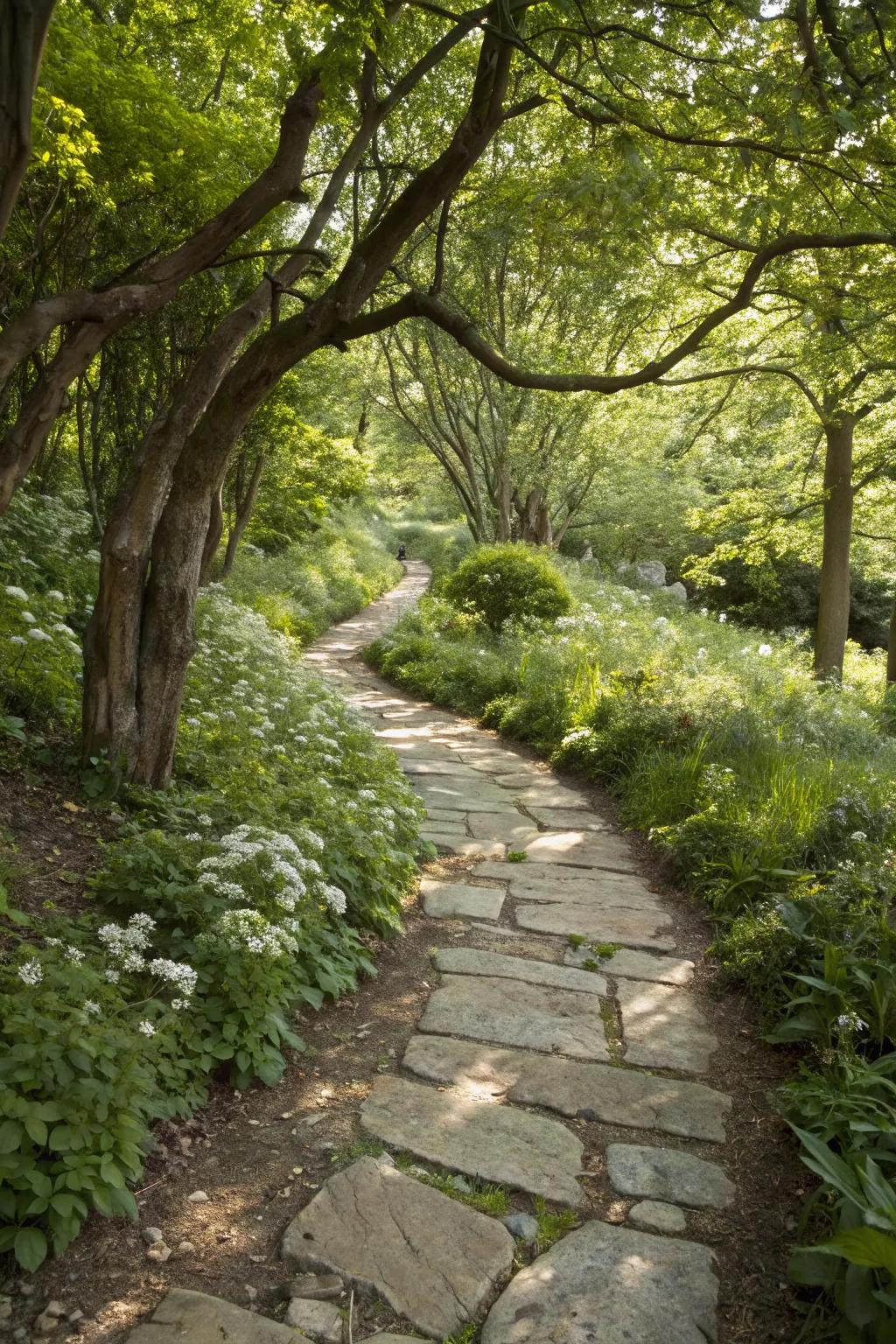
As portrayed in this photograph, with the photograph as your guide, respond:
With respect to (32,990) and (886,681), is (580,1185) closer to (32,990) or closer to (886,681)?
(32,990)

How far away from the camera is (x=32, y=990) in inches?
98.3

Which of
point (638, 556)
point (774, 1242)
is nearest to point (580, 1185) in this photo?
point (774, 1242)

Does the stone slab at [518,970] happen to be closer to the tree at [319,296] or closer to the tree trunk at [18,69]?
the tree at [319,296]

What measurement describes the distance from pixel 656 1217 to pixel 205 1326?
4.30 ft

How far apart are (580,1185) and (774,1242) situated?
567 millimetres

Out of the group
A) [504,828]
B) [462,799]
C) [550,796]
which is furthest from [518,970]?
[550,796]

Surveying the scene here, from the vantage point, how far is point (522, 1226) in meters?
2.54

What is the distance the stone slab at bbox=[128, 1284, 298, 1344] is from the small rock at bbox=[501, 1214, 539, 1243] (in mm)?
696

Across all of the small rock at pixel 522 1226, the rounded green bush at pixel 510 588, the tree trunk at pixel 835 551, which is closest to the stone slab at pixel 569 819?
the small rock at pixel 522 1226

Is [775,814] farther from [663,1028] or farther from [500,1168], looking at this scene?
[500,1168]

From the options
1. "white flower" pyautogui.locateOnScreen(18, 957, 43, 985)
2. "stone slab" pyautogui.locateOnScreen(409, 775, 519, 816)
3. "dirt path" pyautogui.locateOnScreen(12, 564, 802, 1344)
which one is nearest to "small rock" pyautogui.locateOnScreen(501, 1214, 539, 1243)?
"dirt path" pyautogui.locateOnScreen(12, 564, 802, 1344)

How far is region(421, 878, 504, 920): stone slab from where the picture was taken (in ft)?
16.1

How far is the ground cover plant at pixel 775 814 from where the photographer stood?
2.47m

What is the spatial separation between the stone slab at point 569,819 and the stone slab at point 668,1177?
140 inches
